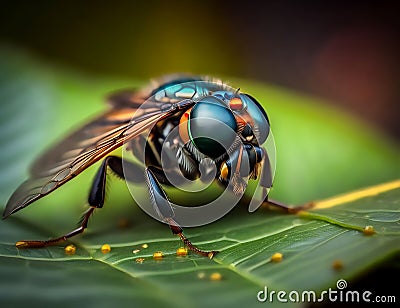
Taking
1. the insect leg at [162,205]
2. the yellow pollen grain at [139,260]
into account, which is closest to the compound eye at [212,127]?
the insect leg at [162,205]

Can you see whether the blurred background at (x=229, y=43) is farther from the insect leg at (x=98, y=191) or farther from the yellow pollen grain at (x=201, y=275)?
the yellow pollen grain at (x=201, y=275)

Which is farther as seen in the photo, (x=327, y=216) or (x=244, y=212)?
(x=244, y=212)

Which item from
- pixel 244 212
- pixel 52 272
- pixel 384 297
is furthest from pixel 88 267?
pixel 384 297

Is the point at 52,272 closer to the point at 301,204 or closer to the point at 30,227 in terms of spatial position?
the point at 30,227

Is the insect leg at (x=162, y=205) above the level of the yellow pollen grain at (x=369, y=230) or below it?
above

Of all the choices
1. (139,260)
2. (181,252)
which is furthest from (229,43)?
(139,260)

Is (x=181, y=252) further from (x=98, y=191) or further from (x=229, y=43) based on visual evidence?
(x=229, y=43)

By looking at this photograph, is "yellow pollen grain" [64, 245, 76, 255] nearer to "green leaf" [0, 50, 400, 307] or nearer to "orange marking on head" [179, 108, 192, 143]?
"green leaf" [0, 50, 400, 307]
